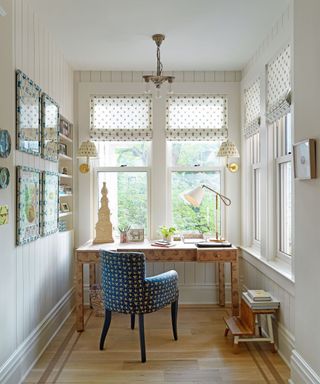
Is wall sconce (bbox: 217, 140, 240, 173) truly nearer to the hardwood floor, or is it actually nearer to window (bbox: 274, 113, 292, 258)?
window (bbox: 274, 113, 292, 258)

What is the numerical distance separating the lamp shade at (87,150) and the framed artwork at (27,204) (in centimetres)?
104

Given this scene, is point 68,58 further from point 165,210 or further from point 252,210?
point 252,210

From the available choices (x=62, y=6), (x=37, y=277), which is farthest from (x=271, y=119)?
(x=37, y=277)

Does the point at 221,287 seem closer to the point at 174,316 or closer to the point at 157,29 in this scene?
the point at 174,316

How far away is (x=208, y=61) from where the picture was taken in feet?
12.7

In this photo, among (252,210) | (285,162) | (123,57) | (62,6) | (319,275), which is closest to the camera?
(319,275)

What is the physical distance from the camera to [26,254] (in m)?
2.62

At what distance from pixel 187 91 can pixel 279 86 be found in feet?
4.62

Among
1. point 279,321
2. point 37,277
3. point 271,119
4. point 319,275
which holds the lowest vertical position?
point 279,321

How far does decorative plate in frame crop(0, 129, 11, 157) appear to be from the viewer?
2160 mm

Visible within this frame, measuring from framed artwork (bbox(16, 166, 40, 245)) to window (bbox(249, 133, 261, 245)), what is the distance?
2364 millimetres

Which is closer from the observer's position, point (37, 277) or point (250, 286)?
point (37, 277)

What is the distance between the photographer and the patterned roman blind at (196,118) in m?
4.14

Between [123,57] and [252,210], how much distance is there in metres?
2.26
